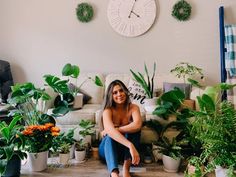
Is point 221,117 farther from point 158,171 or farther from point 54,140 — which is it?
point 54,140

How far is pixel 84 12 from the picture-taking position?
139 inches

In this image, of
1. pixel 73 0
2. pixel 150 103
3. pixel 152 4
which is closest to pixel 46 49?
pixel 73 0

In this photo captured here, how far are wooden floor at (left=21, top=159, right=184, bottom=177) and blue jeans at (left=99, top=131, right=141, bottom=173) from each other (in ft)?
0.55

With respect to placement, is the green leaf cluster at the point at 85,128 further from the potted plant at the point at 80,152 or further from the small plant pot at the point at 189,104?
the small plant pot at the point at 189,104

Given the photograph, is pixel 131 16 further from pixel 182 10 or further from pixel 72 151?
pixel 72 151

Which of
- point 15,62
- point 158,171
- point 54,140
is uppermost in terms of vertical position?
point 15,62

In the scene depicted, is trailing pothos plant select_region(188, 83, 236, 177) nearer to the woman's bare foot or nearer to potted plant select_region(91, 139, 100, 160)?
the woman's bare foot

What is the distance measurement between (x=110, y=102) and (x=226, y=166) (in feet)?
3.79

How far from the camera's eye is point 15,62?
3.73m

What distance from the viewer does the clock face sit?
3.42 m

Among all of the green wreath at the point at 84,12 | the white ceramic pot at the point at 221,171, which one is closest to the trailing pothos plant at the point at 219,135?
the white ceramic pot at the point at 221,171

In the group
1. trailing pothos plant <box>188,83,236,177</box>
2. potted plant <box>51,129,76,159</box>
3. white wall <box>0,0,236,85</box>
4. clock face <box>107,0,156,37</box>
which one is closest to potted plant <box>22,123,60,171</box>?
potted plant <box>51,129,76,159</box>

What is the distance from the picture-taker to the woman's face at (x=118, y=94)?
2.28 metres

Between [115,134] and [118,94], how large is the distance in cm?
38
